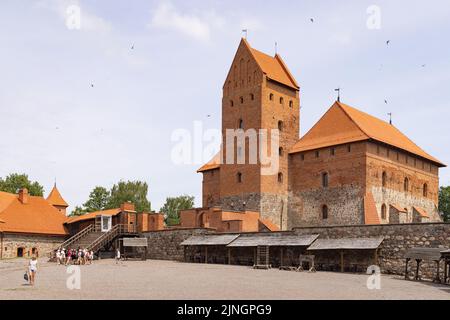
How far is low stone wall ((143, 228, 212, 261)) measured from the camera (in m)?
37.9

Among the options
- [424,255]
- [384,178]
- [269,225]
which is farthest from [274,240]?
[384,178]

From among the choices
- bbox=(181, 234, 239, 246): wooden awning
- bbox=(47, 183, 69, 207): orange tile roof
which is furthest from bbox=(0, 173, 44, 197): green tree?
bbox=(181, 234, 239, 246): wooden awning

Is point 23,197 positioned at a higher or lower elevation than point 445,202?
higher

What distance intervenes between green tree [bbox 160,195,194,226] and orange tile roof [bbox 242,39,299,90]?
127 ft

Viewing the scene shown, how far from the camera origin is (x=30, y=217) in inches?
1993

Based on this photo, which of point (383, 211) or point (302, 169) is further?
point (302, 169)

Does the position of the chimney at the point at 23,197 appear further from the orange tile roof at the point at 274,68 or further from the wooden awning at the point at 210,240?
the orange tile roof at the point at 274,68

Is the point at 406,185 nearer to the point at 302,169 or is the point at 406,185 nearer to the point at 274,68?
the point at 302,169

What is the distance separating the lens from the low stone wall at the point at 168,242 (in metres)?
37.9

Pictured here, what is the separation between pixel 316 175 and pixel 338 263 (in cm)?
1609

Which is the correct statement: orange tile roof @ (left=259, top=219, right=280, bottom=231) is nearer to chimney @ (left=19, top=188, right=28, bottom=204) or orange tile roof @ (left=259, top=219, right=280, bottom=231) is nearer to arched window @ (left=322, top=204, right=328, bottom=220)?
arched window @ (left=322, top=204, right=328, bottom=220)

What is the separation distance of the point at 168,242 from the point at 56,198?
36438 mm

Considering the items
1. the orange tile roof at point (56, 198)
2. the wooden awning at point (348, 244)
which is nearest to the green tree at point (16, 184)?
the orange tile roof at point (56, 198)
